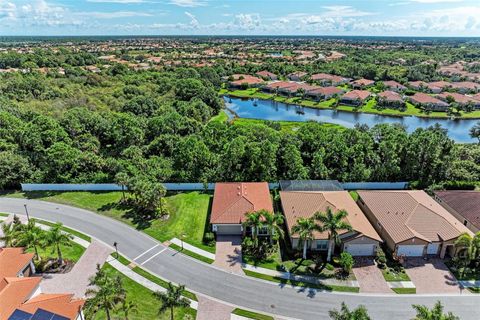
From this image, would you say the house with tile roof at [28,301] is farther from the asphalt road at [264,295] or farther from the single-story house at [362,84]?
the single-story house at [362,84]

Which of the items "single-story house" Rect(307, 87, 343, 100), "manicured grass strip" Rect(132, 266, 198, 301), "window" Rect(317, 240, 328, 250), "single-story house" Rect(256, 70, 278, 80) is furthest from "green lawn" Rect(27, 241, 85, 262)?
"single-story house" Rect(256, 70, 278, 80)

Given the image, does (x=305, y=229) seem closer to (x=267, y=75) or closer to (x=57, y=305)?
(x=57, y=305)

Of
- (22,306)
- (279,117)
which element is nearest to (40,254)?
(22,306)

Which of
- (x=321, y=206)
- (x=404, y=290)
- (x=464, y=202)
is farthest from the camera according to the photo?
(x=464, y=202)

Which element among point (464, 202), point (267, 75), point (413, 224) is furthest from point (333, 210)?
point (267, 75)

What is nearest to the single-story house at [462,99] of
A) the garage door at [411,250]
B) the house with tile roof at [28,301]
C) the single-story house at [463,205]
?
the single-story house at [463,205]

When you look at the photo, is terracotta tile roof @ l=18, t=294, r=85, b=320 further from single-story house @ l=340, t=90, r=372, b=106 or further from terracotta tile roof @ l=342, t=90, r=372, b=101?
terracotta tile roof @ l=342, t=90, r=372, b=101
